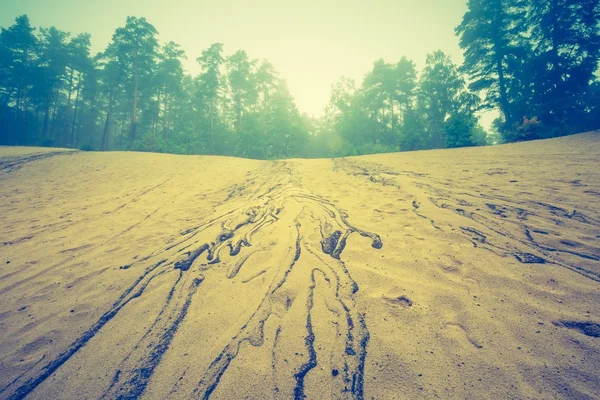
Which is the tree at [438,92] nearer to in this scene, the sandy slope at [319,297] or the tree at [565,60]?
the tree at [565,60]

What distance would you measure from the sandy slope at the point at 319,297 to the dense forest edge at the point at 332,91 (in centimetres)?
1298

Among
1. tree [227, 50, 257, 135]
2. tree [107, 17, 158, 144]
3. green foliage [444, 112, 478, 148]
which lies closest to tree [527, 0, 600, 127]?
green foliage [444, 112, 478, 148]

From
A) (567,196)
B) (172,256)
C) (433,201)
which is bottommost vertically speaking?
(172,256)

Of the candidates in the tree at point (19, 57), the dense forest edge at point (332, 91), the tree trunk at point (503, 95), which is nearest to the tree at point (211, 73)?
the dense forest edge at point (332, 91)

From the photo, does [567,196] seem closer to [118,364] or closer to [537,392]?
[537,392]

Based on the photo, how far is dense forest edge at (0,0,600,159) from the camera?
17047 mm

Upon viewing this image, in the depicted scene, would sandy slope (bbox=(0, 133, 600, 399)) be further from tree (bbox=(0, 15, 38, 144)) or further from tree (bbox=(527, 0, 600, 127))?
tree (bbox=(0, 15, 38, 144))

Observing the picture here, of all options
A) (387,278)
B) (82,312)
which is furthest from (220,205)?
(387,278)

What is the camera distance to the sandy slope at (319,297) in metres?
1.64

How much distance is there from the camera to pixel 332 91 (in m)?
35.0

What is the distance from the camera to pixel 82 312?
8.14ft

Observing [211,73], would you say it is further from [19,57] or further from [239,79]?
[19,57]

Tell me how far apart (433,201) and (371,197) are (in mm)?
1219

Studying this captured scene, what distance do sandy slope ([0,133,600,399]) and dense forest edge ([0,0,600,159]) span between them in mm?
12978
